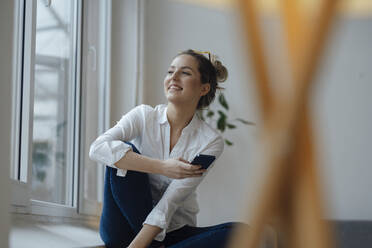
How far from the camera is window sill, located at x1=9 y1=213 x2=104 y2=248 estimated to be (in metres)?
1.18

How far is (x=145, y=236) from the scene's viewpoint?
4.15 ft

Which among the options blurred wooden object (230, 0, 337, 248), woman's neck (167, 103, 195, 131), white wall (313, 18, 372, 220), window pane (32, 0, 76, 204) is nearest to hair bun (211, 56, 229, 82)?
woman's neck (167, 103, 195, 131)

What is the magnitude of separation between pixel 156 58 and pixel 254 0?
2.67 meters

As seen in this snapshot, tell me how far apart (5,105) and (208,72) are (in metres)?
0.99

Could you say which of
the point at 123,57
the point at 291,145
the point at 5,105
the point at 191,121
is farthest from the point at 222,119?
the point at 291,145

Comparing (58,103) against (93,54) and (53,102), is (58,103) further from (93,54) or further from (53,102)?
(93,54)

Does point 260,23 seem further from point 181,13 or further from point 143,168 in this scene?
point 181,13

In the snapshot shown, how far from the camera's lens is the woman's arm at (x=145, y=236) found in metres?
1.26

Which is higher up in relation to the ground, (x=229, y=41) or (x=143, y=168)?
(x=229, y=41)

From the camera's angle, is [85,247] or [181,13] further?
[181,13]

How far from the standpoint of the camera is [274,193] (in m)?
0.22

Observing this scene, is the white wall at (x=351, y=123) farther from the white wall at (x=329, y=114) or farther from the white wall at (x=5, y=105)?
the white wall at (x=5, y=105)

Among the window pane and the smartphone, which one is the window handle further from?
the smartphone

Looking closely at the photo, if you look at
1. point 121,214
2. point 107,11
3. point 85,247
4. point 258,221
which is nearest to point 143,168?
point 121,214
